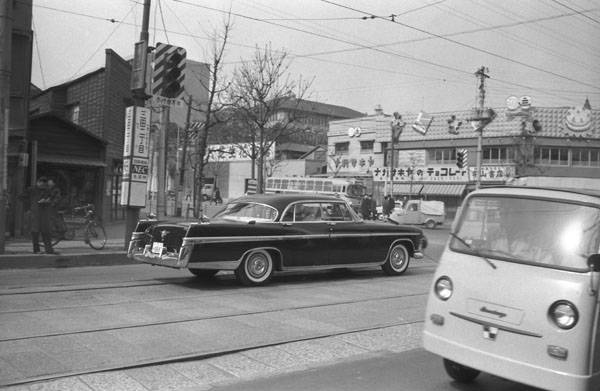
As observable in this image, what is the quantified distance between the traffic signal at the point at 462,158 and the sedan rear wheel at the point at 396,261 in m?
34.2

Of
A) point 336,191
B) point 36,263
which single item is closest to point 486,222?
point 36,263

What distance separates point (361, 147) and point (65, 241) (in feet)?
151

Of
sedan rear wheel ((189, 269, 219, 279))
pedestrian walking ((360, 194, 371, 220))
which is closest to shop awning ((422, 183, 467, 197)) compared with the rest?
pedestrian walking ((360, 194, 371, 220))

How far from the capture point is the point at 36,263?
11.7m

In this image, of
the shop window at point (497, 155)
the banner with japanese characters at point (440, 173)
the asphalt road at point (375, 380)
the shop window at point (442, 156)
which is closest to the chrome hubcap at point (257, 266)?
the asphalt road at point (375, 380)

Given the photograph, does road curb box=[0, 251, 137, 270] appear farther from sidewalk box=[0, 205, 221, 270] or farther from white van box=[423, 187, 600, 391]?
white van box=[423, 187, 600, 391]

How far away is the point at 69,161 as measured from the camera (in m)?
19.5

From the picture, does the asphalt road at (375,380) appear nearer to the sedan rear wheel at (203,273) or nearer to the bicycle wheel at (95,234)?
the sedan rear wheel at (203,273)

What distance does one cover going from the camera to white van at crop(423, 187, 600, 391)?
418cm

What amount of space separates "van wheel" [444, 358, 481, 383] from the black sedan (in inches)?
200

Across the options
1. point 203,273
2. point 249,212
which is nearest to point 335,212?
point 249,212

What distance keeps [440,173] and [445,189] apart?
1555mm

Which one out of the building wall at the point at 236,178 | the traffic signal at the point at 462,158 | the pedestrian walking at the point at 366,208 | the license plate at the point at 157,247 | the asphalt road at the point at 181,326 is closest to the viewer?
A: the asphalt road at the point at 181,326

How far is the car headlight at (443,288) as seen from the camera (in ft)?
16.3
